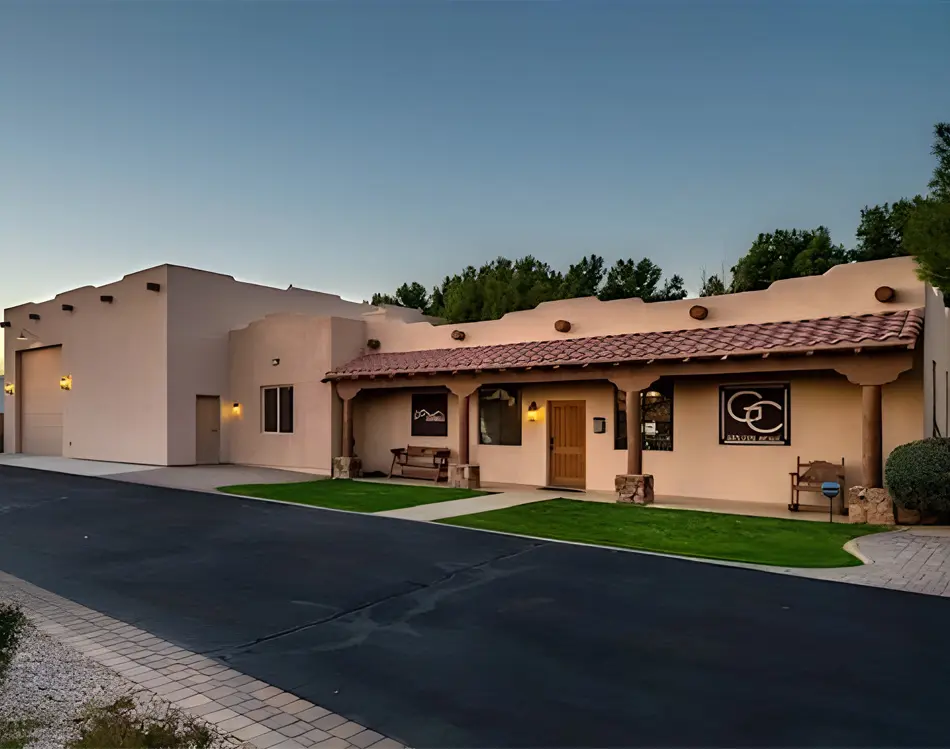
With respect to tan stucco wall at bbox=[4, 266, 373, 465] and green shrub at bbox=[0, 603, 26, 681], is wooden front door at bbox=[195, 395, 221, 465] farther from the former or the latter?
green shrub at bbox=[0, 603, 26, 681]

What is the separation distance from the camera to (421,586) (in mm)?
6773

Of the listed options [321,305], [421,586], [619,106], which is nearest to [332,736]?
[421,586]

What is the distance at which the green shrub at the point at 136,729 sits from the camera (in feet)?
10.8

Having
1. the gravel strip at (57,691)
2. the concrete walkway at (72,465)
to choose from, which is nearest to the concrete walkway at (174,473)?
the concrete walkway at (72,465)

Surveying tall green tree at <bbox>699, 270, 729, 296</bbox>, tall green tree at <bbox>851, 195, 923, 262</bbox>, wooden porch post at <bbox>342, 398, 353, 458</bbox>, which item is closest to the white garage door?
wooden porch post at <bbox>342, 398, 353, 458</bbox>

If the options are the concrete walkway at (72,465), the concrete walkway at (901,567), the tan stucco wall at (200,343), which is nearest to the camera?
the concrete walkway at (901,567)

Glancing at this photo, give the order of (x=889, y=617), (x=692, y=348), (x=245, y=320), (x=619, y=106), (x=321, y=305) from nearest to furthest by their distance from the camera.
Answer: (x=889, y=617) < (x=692, y=348) < (x=619, y=106) < (x=245, y=320) < (x=321, y=305)

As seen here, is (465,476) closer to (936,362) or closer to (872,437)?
(872,437)

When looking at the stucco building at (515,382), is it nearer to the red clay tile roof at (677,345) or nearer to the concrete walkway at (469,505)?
the red clay tile roof at (677,345)

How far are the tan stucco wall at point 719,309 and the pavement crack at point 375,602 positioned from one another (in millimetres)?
7501

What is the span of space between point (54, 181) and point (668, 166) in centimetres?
1910

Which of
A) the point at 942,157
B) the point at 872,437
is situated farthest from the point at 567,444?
the point at 942,157

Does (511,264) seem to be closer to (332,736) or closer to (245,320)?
(245,320)

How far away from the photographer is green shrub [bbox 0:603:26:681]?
4.33 m
